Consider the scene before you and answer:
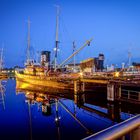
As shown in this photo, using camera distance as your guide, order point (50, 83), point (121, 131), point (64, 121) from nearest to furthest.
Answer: point (121, 131), point (64, 121), point (50, 83)

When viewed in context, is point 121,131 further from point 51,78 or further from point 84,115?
point 51,78

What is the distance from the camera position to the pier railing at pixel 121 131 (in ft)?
7.47

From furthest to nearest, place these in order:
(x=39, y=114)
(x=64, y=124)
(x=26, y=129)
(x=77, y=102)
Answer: (x=77, y=102) < (x=39, y=114) < (x=64, y=124) < (x=26, y=129)

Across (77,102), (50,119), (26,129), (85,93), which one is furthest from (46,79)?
(26,129)

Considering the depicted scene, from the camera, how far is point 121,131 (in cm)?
252

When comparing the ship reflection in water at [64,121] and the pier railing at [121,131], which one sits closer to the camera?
the pier railing at [121,131]

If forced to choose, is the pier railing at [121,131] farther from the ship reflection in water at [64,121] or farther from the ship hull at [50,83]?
the ship hull at [50,83]

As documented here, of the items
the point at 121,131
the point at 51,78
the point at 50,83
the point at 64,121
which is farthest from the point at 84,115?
the point at 50,83

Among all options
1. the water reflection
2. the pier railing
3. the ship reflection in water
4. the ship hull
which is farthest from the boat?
the pier railing

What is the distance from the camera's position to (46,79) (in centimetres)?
6012

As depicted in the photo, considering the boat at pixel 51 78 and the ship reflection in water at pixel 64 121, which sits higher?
the boat at pixel 51 78

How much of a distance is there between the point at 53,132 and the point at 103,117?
7913 millimetres

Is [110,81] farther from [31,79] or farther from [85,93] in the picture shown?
[31,79]

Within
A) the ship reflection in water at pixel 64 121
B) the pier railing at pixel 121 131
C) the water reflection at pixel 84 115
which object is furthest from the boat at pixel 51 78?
the pier railing at pixel 121 131
